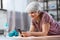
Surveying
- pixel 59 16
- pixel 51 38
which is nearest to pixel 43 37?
pixel 51 38

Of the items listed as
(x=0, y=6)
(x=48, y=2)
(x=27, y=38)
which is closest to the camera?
(x=27, y=38)

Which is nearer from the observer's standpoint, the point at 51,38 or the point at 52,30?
the point at 51,38

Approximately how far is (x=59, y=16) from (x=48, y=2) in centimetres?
32

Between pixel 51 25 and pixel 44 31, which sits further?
pixel 51 25

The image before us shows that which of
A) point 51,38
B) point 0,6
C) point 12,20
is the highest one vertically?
point 0,6

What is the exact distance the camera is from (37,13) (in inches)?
55.1

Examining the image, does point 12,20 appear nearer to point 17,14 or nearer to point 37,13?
point 17,14

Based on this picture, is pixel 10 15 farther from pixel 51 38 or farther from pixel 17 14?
pixel 51 38

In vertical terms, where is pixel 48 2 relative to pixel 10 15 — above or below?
above

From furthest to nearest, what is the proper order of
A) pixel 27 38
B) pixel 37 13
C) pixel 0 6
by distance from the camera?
pixel 0 6 → pixel 37 13 → pixel 27 38

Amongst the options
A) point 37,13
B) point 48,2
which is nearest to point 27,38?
point 37,13

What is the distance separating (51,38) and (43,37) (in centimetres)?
7

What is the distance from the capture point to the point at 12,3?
191 cm

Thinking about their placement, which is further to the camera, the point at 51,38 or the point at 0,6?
the point at 0,6
